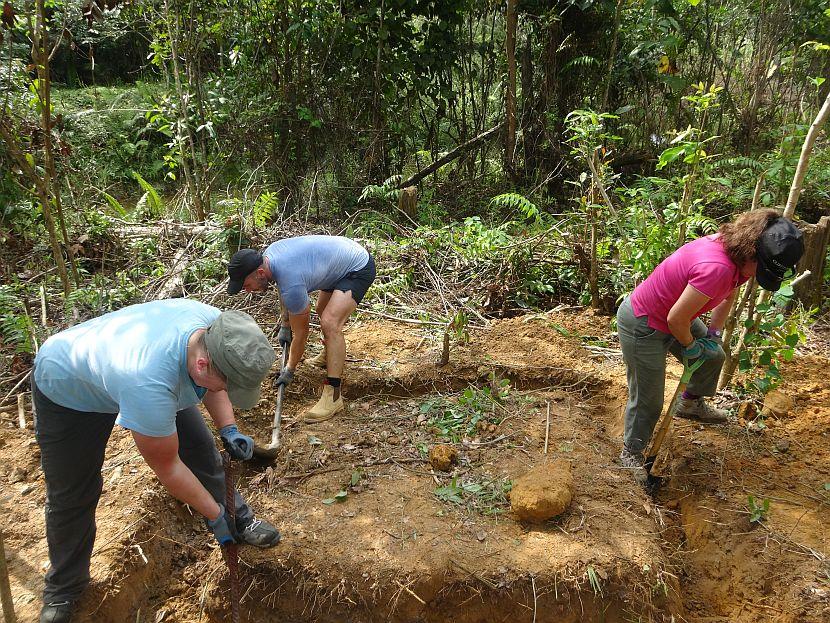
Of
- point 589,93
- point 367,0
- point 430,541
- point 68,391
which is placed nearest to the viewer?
point 68,391

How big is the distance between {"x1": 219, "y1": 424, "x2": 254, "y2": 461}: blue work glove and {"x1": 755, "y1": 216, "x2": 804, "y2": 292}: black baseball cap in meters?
2.46

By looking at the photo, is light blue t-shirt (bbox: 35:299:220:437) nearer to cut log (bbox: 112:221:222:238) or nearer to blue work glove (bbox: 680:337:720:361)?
blue work glove (bbox: 680:337:720:361)

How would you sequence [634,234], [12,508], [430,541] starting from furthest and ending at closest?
1. [634,234]
2. [12,508]
3. [430,541]

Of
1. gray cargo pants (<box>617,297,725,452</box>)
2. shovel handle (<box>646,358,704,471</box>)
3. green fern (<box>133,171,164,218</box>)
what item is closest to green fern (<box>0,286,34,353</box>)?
green fern (<box>133,171,164,218</box>)

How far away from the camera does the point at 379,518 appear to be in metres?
3.05

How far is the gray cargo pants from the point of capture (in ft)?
9.64

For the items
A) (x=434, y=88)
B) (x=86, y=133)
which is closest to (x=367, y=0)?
(x=434, y=88)

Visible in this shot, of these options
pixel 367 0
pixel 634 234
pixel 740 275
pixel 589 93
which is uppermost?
pixel 367 0

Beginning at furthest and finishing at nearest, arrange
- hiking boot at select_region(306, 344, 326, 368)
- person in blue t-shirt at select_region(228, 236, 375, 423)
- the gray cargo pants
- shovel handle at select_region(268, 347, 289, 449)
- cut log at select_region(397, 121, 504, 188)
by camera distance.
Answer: cut log at select_region(397, 121, 504, 188) < hiking boot at select_region(306, 344, 326, 368) < shovel handle at select_region(268, 347, 289, 449) < person in blue t-shirt at select_region(228, 236, 375, 423) < the gray cargo pants

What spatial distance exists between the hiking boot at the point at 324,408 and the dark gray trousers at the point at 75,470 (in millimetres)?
1249

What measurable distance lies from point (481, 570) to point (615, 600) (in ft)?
2.12

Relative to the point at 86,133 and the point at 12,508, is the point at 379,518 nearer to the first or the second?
the point at 12,508

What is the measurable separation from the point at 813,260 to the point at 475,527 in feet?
11.0

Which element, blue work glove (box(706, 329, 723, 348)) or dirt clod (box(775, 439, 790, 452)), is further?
dirt clod (box(775, 439, 790, 452))
